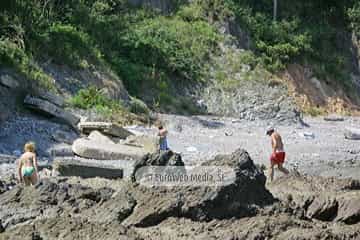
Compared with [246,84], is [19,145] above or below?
below

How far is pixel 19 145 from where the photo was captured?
2300 centimetres

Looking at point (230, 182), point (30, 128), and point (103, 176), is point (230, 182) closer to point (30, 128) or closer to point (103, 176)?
point (103, 176)

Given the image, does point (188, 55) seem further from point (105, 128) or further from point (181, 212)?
point (181, 212)

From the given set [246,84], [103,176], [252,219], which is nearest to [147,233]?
[252,219]

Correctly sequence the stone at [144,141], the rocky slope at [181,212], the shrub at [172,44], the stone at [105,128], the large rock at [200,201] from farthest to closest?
the shrub at [172,44]
the stone at [105,128]
the stone at [144,141]
the large rock at [200,201]
the rocky slope at [181,212]

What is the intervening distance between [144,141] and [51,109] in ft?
11.4

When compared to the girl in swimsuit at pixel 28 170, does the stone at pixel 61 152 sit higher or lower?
higher

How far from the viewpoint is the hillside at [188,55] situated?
30.4 m

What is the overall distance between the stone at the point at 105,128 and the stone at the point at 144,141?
0.42 meters

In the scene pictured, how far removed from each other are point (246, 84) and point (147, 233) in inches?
1025

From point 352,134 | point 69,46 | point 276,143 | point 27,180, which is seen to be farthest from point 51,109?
point 352,134

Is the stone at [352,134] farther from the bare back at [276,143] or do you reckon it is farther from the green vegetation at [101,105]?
the bare back at [276,143]

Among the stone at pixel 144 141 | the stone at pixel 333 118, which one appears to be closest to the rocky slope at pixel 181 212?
the stone at pixel 144 141

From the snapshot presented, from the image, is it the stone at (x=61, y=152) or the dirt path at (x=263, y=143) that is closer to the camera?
the stone at (x=61, y=152)
